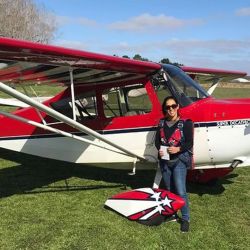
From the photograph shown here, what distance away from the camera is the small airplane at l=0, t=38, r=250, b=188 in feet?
16.3

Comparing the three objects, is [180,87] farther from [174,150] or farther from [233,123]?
[174,150]

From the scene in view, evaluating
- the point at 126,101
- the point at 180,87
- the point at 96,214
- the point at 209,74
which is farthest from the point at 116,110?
the point at 209,74

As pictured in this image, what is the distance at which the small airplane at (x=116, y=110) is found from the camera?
495 centimetres

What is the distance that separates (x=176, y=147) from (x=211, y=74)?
428 cm

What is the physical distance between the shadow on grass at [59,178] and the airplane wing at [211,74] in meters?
2.26

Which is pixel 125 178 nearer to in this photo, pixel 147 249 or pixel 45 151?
pixel 45 151

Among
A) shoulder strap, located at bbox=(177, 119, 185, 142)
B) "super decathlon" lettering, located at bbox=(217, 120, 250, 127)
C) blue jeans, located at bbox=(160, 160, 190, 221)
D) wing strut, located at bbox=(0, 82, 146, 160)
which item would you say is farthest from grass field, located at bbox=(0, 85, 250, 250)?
"super decathlon" lettering, located at bbox=(217, 120, 250, 127)

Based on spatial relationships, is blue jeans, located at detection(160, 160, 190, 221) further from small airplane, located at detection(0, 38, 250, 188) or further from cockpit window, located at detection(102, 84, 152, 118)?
cockpit window, located at detection(102, 84, 152, 118)

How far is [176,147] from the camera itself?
15.7 ft

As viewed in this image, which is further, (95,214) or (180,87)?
(180,87)

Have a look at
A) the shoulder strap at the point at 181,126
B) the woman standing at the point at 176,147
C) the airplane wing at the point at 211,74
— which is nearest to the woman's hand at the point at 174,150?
the woman standing at the point at 176,147

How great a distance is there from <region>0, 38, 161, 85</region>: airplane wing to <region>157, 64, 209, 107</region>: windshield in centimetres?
19

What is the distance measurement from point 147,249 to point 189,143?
4.33 ft

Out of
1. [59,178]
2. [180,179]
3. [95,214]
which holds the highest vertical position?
[180,179]
